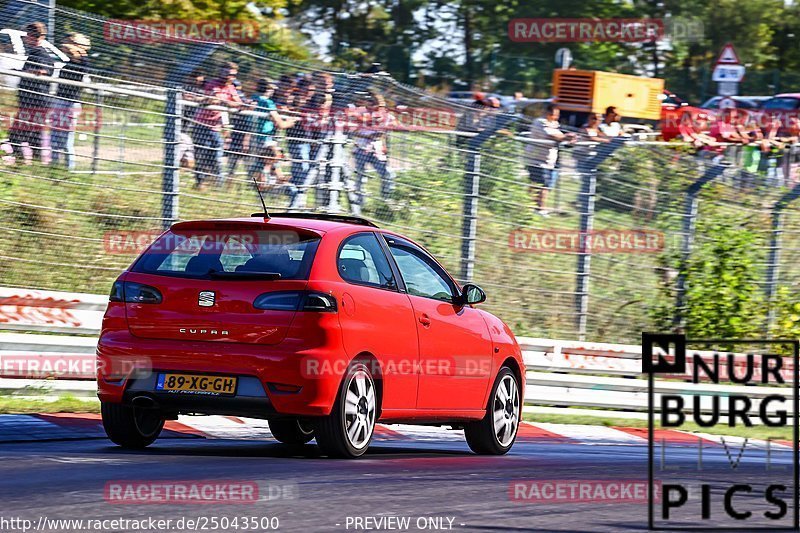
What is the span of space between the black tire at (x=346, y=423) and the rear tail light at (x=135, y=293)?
47.9 inches

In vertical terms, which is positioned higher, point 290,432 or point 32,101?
point 32,101

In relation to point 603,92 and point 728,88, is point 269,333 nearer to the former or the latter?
point 603,92

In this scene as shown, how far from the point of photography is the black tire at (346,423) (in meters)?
8.39

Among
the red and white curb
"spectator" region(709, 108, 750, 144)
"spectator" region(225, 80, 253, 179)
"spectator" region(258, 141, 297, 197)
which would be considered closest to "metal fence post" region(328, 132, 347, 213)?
"spectator" region(258, 141, 297, 197)

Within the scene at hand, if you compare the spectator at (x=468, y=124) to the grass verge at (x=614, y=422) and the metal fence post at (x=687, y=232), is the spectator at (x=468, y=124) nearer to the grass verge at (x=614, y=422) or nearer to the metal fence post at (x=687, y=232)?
the metal fence post at (x=687, y=232)

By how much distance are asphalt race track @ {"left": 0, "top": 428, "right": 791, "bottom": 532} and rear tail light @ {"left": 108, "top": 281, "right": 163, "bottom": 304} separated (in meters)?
0.91

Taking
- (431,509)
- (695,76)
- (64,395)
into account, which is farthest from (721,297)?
(695,76)

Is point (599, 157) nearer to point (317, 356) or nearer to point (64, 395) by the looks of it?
point (64, 395)

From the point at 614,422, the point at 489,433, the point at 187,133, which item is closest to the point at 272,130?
the point at 187,133

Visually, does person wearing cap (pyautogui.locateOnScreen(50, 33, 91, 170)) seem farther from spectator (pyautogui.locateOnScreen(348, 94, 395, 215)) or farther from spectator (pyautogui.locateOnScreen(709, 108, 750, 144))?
spectator (pyautogui.locateOnScreen(709, 108, 750, 144))

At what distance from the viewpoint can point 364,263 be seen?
29.9ft

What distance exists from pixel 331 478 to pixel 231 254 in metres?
1.82

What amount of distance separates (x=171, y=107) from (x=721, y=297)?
25.4 feet

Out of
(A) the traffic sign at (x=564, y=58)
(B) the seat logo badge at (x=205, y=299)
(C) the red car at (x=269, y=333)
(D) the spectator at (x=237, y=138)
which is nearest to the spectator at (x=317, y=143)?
(D) the spectator at (x=237, y=138)
